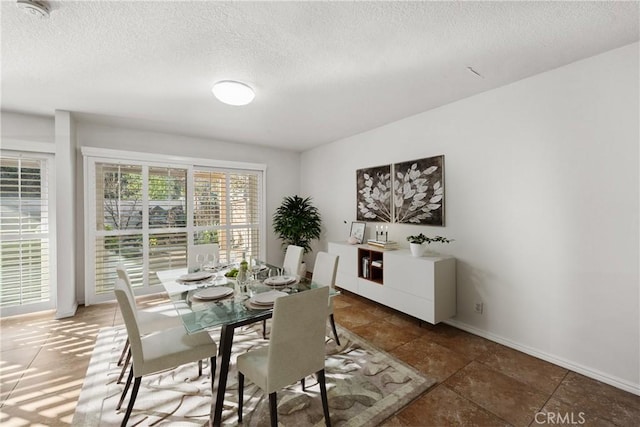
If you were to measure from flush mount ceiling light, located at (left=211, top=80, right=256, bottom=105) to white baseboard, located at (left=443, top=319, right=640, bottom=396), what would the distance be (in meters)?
3.37

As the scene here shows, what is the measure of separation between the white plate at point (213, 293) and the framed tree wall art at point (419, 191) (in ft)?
8.02

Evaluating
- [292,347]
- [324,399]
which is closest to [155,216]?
[292,347]

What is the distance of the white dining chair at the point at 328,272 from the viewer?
266 cm

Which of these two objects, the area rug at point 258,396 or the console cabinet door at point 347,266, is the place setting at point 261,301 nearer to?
the area rug at point 258,396

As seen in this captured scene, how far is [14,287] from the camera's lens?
3393 mm

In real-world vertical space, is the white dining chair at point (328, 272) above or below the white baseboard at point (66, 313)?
above

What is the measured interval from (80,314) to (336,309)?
3.32 meters

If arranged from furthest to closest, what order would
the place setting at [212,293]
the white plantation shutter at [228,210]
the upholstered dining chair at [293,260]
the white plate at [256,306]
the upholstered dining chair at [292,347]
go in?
the white plantation shutter at [228,210]
the upholstered dining chair at [293,260]
the place setting at [212,293]
the white plate at [256,306]
the upholstered dining chair at [292,347]

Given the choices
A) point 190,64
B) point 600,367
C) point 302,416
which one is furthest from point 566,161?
point 190,64

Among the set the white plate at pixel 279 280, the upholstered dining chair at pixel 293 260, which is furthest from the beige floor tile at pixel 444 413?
the upholstered dining chair at pixel 293 260

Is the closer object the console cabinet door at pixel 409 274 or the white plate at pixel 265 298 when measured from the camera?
the white plate at pixel 265 298

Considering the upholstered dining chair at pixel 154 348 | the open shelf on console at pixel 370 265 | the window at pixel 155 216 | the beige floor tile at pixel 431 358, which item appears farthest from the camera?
the window at pixel 155 216

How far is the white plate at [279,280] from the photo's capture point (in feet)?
7.62

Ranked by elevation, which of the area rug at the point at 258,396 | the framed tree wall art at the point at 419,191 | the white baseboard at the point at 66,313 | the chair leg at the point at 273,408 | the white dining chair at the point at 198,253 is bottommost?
the area rug at the point at 258,396
